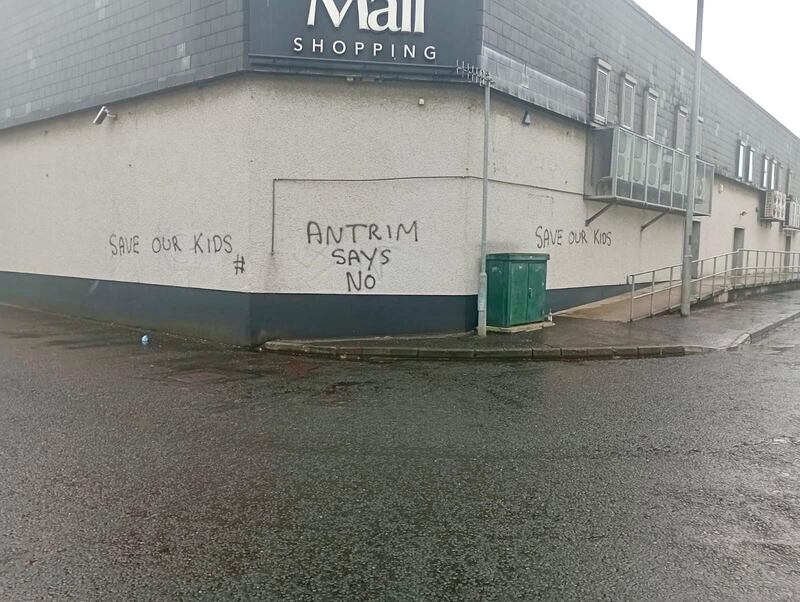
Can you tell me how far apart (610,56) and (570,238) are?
15.4 ft

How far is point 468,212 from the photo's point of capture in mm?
10922

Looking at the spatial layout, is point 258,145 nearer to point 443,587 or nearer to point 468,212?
point 468,212

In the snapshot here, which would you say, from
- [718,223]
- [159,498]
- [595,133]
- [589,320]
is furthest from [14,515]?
[718,223]

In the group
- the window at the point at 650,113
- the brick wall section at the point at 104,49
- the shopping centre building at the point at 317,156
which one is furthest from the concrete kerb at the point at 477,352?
the window at the point at 650,113

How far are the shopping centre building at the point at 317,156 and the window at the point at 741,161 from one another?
32.1 ft

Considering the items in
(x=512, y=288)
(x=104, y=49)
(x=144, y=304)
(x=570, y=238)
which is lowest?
(x=144, y=304)

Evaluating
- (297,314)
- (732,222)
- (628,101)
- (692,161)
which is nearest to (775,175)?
(732,222)

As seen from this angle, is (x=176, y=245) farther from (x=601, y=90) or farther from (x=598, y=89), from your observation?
(x=601, y=90)

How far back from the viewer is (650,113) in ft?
54.9

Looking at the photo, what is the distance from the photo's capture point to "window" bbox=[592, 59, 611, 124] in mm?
14172

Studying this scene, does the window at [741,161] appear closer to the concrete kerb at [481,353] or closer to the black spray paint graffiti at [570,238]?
the black spray paint graffiti at [570,238]

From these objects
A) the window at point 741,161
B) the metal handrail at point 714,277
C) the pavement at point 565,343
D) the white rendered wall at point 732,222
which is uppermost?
the window at point 741,161

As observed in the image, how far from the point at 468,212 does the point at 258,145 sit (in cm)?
378

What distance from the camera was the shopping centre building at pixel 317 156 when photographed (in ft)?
34.4
